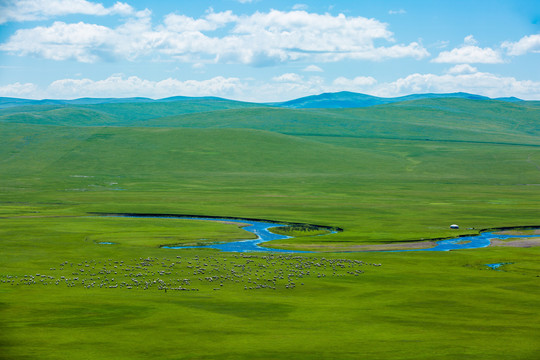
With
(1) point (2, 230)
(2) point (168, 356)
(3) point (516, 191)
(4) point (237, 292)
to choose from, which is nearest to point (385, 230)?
(4) point (237, 292)

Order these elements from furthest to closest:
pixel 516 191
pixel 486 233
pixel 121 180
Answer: pixel 121 180
pixel 516 191
pixel 486 233

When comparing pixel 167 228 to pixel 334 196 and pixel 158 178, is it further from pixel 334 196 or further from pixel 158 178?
pixel 158 178

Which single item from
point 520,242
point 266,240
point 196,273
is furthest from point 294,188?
point 196,273

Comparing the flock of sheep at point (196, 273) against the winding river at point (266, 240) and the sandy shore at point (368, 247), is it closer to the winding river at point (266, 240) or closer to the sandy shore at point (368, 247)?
the winding river at point (266, 240)

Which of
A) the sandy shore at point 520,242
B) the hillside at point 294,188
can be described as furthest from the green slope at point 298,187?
the sandy shore at point 520,242

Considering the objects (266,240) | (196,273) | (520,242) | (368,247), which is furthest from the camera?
(266,240)

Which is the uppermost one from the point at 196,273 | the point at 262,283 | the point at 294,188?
the point at 262,283

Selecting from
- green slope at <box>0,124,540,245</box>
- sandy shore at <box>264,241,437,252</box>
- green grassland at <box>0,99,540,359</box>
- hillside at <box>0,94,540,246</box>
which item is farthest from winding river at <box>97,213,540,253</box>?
green slope at <box>0,124,540,245</box>

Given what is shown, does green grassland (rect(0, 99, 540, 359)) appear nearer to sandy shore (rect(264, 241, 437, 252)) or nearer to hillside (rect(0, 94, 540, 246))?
sandy shore (rect(264, 241, 437, 252))

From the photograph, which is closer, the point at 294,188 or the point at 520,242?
the point at 520,242

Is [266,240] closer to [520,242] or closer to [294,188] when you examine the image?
[520,242]

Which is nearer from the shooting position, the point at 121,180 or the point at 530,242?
the point at 530,242
